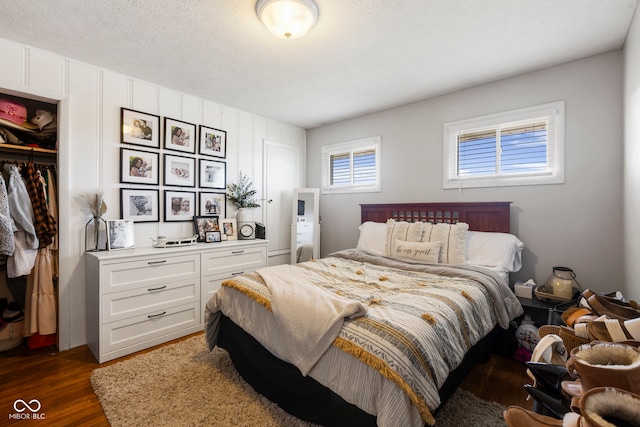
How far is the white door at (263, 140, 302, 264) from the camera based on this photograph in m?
4.16

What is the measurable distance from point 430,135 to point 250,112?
2398mm

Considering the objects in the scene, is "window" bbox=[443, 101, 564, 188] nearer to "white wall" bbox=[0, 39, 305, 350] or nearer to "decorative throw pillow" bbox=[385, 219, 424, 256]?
"decorative throw pillow" bbox=[385, 219, 424, 256]

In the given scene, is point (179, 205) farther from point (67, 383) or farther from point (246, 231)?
point (67, 383)

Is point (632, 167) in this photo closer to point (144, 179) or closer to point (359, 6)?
point (359, 6)

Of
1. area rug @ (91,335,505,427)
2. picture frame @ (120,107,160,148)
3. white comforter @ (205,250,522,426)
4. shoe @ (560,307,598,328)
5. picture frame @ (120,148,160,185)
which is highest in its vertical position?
picture frame @ (120,107,160,148)

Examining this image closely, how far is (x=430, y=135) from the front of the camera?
331 centimetres

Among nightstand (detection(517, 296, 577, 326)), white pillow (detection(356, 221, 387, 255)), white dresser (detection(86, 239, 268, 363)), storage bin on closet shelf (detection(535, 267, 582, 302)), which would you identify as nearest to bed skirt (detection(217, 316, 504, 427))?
nightstand (detection(517, 296, 577, 326))

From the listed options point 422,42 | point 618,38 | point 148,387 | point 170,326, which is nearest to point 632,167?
point 618,38

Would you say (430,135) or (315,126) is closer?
(430,135)

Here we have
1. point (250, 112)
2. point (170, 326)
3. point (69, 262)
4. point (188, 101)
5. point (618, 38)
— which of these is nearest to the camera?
point (618, 38)

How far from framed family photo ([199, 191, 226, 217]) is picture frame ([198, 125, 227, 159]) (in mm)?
505

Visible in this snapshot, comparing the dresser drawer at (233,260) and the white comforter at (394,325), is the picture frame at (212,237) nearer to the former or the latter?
the dresser drawer at (233,260)

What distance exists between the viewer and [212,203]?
3537mm

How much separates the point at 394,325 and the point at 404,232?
68.5 inches
